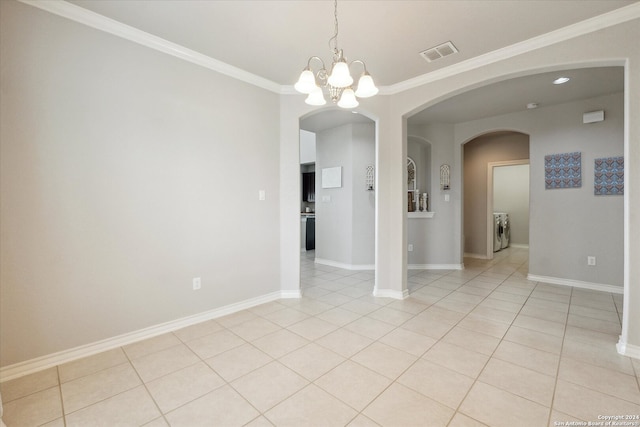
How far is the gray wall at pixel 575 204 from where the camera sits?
3.75 meters

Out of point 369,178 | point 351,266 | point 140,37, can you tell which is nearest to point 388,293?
point 351,266

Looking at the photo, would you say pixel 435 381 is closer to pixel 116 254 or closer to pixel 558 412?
pixel 558 412

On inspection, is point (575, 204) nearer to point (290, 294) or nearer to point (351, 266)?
point (351, 266)

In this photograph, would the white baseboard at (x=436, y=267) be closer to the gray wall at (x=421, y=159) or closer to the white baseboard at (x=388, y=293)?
the gray wall at (x=421, y=159)

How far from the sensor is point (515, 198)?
25.7ft

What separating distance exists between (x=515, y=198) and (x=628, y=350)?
668cm

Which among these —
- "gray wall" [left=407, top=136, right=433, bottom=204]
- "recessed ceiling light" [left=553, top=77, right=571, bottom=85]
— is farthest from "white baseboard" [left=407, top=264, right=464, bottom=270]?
"recessed ceiling light" [left=553, top=77, right=571, bottom=85]

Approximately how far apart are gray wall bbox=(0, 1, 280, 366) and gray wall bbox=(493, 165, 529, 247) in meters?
7.62

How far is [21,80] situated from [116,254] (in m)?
1.38

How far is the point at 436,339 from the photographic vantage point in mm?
2436

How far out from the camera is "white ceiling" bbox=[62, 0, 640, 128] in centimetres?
206

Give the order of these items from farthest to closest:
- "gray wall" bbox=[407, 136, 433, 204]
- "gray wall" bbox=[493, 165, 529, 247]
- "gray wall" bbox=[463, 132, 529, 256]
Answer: "gray wall" bbox=[493, 165, 529, 247], "gray wall" bbox=[463, 132, 529, 256], "gray wall" bbox=[407, 136, 433, 204]

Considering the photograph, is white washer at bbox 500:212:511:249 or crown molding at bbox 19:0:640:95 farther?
white washer at bbox 500:212:511:249

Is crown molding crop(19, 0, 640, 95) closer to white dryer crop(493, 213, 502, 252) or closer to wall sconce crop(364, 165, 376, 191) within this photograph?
wall sconce crop(364, 165, 376, 191)
